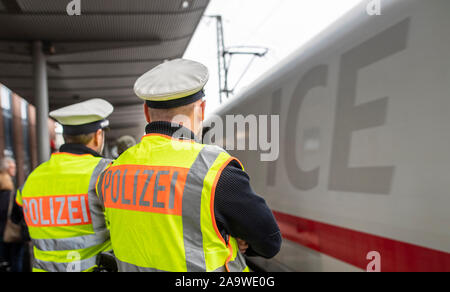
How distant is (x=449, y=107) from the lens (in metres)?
1.68

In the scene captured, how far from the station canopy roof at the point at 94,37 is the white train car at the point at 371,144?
373cm

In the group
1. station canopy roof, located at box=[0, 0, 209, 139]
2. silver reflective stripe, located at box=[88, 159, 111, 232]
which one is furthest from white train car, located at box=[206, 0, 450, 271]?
station canopy roof, located at box=[0, 0, 209, 139]

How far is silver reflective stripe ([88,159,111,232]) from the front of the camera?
2176mm

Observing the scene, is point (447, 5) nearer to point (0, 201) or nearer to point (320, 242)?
point (320, 242)

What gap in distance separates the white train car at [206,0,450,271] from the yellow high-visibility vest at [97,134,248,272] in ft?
3.30

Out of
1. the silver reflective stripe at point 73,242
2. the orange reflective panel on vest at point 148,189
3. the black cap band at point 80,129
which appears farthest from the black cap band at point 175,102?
the silver reflective stripe at point 73,242

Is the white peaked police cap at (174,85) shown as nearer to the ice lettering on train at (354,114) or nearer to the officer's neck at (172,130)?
the officer's neck at (172,130)

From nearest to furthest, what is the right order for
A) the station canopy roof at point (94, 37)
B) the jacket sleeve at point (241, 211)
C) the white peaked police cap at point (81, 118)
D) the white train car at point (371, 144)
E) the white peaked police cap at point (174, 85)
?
the jacket sleeve at point (241, 211) < the white peaked police cap at point (174, 85) < the white train car at point (371, 144) < the white peaked police cap at point (81, 118) < the station canopy roof at point (94, 37)

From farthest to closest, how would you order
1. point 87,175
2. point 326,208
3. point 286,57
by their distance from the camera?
point 286,57 < point 326,208 < point 87,175

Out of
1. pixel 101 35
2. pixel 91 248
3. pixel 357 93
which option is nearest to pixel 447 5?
pixel 357 93

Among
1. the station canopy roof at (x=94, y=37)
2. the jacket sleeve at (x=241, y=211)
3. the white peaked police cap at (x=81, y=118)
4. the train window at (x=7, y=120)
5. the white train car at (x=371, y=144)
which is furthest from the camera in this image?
the train window at (x=7, y=120)

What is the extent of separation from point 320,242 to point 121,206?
6.03 ft

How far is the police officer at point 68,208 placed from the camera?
2.19 metres

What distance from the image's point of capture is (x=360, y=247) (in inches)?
89.8
